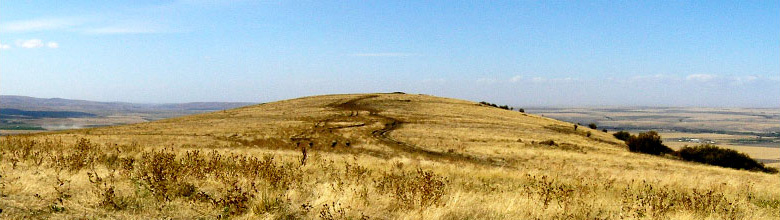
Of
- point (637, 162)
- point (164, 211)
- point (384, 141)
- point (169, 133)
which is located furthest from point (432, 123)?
point (164, 211)

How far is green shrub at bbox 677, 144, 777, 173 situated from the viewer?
3234cm

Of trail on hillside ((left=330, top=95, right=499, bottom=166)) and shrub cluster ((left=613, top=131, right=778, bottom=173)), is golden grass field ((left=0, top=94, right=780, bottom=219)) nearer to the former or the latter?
trail on hillside ((left=330, top=95, right=499, bottom=166))

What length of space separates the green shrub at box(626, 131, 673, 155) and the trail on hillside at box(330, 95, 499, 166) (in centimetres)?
1785

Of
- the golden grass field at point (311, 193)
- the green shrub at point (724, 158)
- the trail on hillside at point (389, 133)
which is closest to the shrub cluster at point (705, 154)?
the green shrub at point (724, 158)

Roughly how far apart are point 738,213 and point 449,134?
2668 centimetres

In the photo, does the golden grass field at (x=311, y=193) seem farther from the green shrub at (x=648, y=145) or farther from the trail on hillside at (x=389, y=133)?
the green shrub at (x=648, y=145)

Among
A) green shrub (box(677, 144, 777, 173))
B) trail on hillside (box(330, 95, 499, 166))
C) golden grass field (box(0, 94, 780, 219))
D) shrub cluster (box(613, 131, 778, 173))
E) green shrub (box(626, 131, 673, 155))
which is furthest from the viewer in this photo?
green shrub (box(626, 131, 673, 155))

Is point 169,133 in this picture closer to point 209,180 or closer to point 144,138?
point 144,138

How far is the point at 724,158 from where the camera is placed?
32.9 metres

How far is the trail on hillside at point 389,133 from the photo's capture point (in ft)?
89.0

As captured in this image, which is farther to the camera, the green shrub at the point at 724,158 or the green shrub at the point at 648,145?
the green shrub at the point at 648,145

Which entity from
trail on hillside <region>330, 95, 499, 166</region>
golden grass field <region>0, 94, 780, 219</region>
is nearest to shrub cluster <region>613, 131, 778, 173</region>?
golden grass field <region>0, 94, 780, 219</region>

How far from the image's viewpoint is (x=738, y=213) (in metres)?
10.5

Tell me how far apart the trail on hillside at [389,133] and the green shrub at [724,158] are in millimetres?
18975
